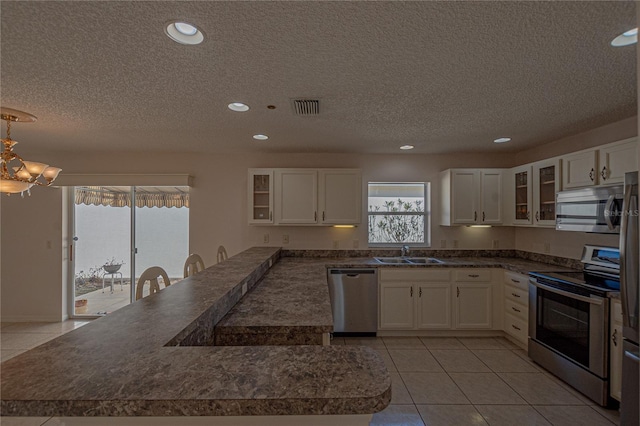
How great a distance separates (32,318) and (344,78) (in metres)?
5.33

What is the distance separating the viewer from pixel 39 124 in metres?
2.95

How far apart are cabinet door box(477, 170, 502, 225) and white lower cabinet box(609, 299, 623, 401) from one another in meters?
1.85

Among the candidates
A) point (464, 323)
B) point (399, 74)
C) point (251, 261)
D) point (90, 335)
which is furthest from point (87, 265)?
point (464, 323)

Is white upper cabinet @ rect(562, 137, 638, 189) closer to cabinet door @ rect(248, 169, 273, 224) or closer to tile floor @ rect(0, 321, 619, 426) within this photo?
tile floor @ rect(0, 321, 619, 426)

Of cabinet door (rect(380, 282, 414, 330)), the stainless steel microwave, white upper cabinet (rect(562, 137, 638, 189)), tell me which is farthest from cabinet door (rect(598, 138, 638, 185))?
cabinet door (rect(380, 282, 414, 330))

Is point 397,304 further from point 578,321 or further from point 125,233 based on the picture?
point 125,233

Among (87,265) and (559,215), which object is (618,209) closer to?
(559,215)

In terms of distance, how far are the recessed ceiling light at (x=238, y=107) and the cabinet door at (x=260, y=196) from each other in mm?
1495

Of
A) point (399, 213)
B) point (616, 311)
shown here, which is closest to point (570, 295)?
point (616, 311)

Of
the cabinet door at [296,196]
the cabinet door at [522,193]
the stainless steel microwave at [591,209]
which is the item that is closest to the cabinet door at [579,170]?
the stainless steel microwave at [591,209]

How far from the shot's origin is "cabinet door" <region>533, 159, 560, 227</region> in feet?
10.5

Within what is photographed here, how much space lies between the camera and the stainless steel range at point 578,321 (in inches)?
91.5

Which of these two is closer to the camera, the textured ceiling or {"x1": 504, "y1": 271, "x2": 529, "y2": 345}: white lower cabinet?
the textured ceiling

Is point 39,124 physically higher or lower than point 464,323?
higher
